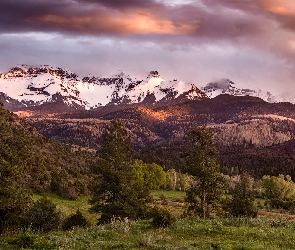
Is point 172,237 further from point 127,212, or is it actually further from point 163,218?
point 127,212

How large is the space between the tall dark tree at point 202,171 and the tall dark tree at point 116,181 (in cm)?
910

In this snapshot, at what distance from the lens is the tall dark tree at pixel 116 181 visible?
2159 inches

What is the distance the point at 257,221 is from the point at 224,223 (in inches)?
147

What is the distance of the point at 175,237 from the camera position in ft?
89.9

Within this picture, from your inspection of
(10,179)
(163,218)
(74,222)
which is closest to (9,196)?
(10,179)

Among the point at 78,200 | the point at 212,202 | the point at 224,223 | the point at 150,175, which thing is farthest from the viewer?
the point at 150,175

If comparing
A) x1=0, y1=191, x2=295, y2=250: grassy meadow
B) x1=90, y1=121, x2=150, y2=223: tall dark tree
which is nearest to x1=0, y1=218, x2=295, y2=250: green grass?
x1=0, y1=191, x2=295, y2=250: grassy meadow

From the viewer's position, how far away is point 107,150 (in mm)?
57750

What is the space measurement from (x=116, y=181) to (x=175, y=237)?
98.2 ft

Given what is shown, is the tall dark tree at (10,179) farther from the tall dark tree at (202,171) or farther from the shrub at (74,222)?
the tall dark tree at (202,171)

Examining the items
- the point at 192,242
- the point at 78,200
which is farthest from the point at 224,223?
the point at 78,200

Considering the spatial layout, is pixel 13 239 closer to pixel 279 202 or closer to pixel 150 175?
pixel 279 202

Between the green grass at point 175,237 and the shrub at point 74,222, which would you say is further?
the shrub at point 74,222

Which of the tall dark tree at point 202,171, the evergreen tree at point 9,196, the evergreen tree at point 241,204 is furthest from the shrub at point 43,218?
→ the evergreen tree at point 241,204
